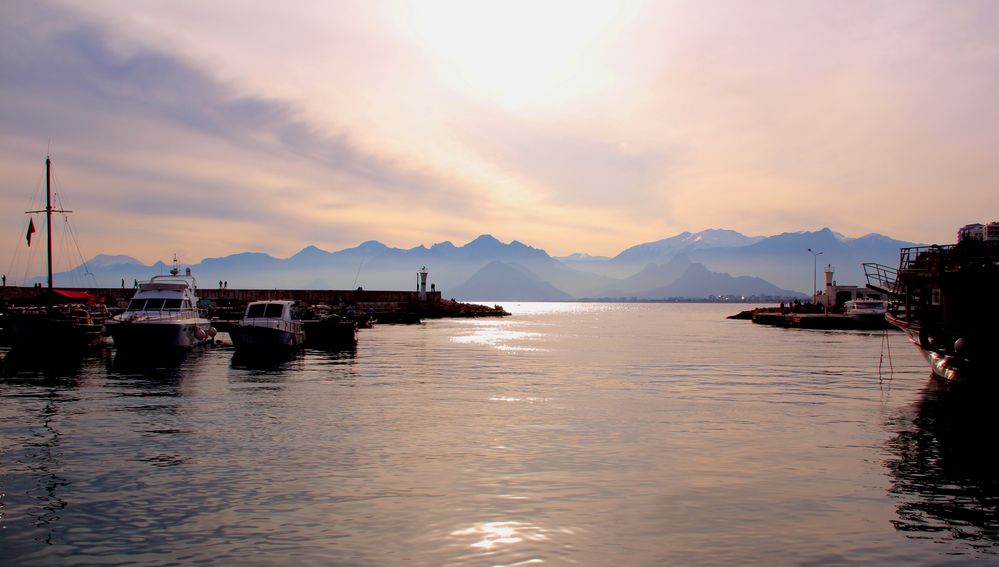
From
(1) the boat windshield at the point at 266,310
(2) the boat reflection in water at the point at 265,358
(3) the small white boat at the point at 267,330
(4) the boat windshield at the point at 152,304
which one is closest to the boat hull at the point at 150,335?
(4) the boat windshield at the point at 152,304

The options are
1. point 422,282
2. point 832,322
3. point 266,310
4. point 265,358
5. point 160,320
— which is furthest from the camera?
point 422,282

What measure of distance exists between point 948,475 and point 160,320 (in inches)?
1783

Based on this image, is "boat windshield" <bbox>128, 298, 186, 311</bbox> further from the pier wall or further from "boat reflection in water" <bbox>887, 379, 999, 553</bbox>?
the pier wall

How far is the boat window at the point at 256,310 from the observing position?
53625mm

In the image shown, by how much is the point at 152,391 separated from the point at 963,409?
102 ft

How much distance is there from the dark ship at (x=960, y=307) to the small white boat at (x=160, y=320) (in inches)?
1699

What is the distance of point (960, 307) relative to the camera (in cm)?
3362

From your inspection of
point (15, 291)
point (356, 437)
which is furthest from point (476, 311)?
point (356, 437)

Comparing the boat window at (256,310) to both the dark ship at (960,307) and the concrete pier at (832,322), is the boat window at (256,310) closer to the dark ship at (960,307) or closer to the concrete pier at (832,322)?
the dark ship at (960,307)

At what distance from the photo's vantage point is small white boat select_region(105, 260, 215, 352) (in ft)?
155

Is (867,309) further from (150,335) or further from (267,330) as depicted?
(150,335)

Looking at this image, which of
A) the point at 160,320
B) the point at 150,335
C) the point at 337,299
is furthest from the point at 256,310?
the point at 337,299

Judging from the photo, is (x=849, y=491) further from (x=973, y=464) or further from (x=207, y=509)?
(x=207, y=509)

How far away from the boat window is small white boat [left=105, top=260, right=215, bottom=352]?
381 cm
